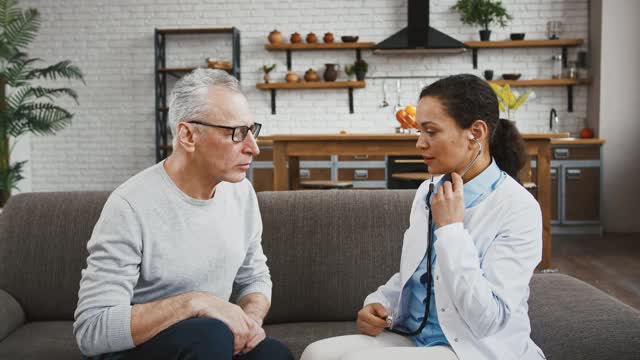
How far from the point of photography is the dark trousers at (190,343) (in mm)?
1278

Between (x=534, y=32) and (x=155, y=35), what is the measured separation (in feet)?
13.5

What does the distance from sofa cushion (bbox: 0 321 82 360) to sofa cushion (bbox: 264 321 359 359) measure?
0.59 metres

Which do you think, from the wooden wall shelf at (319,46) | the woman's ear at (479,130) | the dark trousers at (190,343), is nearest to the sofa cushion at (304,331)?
the dark trousers at (190,343)

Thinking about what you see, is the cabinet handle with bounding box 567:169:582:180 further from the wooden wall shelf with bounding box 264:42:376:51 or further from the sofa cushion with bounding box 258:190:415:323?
the sofa cushion with bounding box 258:190:415:323

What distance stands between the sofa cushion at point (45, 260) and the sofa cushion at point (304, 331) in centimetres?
67

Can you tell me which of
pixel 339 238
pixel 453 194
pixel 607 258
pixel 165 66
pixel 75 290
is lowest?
pixel 607 258

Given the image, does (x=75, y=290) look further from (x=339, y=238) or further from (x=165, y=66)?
(x=165, y=66)

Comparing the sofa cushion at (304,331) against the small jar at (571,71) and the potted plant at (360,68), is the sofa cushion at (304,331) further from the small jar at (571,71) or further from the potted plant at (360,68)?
the small jar at (571,71)

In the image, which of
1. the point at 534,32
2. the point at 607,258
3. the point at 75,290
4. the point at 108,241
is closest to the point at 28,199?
the point at 75,290

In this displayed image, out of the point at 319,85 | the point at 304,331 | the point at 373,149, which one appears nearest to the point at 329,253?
the point at 304,331

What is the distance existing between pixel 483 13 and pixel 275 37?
7.31 ft

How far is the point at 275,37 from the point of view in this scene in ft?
22.5

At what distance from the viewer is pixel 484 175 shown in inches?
55.2

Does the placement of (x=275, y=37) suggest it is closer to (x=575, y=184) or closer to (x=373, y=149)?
(x=373, y=149)
